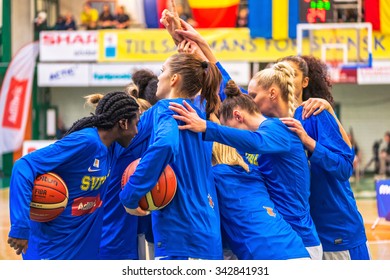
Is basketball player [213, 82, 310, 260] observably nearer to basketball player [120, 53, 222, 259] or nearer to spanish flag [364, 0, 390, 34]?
basketball player [120, 53, 222, 259]

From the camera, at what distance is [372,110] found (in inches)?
941

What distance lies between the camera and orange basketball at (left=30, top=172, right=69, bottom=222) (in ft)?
14.1

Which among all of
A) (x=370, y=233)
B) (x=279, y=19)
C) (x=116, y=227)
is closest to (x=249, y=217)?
(x=116, y=227)

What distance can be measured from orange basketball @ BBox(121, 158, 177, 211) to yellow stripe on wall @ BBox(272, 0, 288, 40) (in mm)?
17191

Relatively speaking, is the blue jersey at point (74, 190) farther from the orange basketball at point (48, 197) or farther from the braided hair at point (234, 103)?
the braided hair at point (234, 103)

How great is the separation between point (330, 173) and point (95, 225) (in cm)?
144

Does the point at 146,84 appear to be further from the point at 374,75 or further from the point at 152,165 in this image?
the point at 374,75

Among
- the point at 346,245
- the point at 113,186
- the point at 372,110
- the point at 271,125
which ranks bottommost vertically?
the point at 372,110

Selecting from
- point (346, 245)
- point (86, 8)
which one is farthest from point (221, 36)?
point (346, 245)

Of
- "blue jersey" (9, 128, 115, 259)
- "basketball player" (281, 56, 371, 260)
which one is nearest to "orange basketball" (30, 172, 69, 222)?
"blue jersey" (9, 128, 115, 259)
